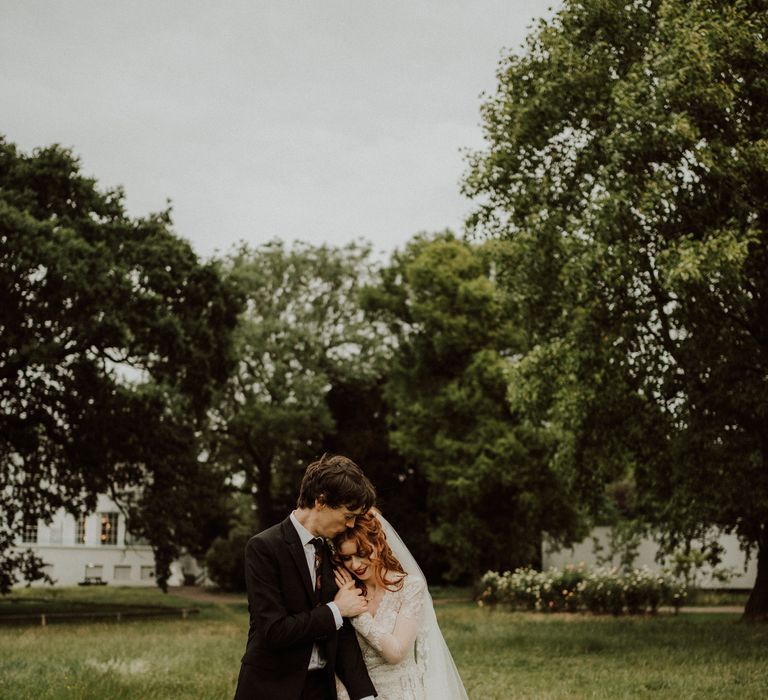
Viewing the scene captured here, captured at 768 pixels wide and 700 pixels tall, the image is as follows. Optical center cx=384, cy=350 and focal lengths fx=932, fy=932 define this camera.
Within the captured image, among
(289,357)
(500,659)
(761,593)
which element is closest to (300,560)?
(500,659)

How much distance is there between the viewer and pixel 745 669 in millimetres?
13664

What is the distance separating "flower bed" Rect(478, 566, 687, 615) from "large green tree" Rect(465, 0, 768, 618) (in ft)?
22.2

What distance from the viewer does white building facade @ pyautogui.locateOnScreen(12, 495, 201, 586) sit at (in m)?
65.6

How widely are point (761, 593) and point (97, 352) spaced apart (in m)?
19.3

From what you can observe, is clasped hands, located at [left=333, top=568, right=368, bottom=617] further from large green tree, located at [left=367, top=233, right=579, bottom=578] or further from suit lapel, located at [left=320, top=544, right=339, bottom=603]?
large green tree, located at [left=367, top=233, right=579, bottom=578]

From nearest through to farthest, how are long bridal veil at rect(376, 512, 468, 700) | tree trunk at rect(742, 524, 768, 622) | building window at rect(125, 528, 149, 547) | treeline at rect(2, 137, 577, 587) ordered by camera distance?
1. long bridal veil at rect(376, 512, 468, 700)
2. tree trunk at rect(742, 524, 768, 622)
3. treeline at rect(2, 137, 577, 587)
4. building window at rect(125, 528, 149, 547)

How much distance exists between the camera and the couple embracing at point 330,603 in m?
4.84

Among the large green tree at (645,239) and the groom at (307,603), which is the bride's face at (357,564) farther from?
the large green tree at (645,239)

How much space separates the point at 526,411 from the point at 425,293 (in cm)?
2058

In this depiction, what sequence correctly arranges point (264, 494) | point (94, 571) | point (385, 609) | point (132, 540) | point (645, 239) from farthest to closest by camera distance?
point (94, 571) → point (132, 540) → point (264, 494) → point (645, 239) → point (385, 609)

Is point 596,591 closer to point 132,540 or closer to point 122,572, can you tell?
point 132,540

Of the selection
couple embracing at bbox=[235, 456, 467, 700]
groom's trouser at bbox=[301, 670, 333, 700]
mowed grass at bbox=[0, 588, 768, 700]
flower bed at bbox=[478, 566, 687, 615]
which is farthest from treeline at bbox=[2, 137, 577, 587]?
groom's trouser at bbox=[301, 670, 333, 700]

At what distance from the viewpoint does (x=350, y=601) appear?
4.99 meters

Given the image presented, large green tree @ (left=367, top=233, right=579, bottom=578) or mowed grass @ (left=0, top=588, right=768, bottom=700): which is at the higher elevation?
large green tree @ (left=367, top=233, right=579, bottom=578)
